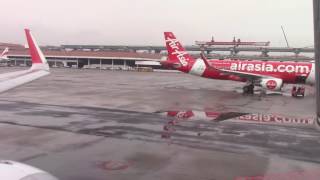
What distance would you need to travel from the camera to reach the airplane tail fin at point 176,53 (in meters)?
40.8

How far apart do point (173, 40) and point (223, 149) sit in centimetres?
3017

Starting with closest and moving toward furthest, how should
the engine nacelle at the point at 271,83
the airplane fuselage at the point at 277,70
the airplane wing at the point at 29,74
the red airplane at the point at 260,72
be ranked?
the airplane wing at the point at 29,74, the engine nacelle at the point at 271,83, the red airplane at the point at 260,72, the airplane fuselage at the point at 277,70

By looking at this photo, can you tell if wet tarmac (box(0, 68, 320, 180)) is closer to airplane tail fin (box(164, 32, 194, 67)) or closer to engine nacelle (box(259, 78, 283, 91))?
engine nacelle (box(259, 78, 283, 91))

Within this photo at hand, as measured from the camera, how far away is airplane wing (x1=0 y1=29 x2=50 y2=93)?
14127 mm

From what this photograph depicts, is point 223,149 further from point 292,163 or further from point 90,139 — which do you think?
point 90,139

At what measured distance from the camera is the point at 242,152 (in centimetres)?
1273

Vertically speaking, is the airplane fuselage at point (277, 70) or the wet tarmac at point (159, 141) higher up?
the airplane fuselage at point (277, 70)

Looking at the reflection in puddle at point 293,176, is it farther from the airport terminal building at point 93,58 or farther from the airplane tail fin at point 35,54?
the airport terminal building at point 93,58

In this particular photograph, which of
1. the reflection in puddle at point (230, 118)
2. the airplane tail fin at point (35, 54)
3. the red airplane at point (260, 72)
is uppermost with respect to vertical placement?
the airplane tail fin at point (35, 54)

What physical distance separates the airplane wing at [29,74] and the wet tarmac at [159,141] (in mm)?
2004

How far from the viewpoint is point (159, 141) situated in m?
14.1

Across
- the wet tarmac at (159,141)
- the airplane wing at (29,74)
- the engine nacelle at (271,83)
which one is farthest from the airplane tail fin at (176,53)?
the airplane wing at (29,74)

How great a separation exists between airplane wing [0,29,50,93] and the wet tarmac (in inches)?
78.9

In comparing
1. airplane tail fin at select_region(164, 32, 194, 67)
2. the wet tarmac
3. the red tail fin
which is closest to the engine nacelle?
airplane tail fin at select_region(164, 32, 194, 67)
